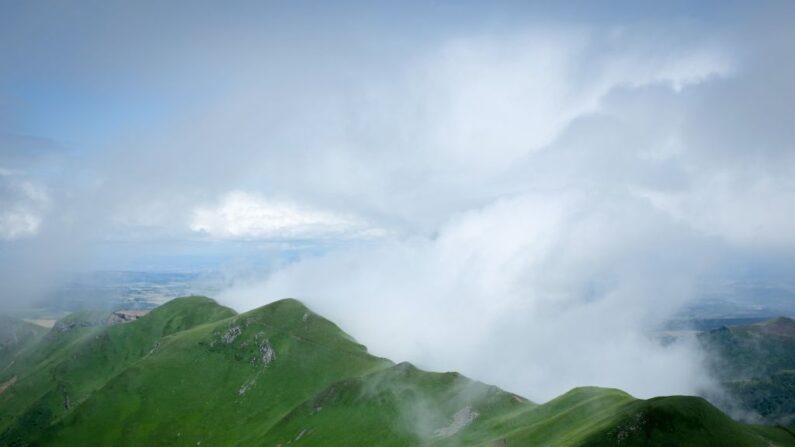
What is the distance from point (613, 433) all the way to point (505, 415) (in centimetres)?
5746

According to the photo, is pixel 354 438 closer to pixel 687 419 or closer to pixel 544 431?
pixel 544 431

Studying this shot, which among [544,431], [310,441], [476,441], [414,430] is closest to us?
[544,431]

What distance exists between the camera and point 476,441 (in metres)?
150

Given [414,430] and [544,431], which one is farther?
[414,430]

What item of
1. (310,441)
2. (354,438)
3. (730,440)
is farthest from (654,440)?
(310,441)

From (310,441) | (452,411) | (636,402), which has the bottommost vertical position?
(310,441)

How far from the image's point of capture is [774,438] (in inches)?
5315

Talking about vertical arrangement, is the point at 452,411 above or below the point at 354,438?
above

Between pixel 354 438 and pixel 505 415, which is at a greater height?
pixel 505 415

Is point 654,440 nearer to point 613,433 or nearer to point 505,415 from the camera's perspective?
point 613,433

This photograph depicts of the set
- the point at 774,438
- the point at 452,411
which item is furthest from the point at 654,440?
the point at 452,411

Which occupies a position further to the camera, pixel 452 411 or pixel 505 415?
pixel 452 411

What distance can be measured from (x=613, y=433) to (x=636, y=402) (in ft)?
52.5

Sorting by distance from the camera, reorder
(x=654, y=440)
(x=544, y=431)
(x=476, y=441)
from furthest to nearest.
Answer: (x=476, y=441)
(x=544, y=431)
(x=654, y=440)
